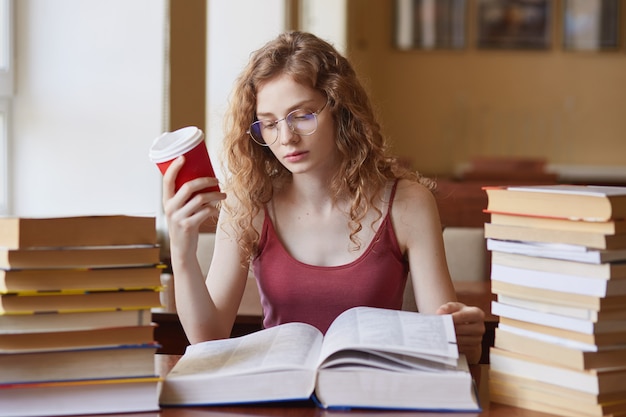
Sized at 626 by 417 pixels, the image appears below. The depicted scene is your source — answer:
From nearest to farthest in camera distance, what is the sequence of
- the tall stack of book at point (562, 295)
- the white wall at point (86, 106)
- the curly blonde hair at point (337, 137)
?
1. the tall stack of book at point (562, 295)
2. the curly blonde hair at point (337, 137)
3. the white wall at point (86, 106)

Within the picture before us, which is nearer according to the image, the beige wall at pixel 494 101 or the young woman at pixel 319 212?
the young woman at pixel 319 212

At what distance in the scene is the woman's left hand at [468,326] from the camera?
167cm

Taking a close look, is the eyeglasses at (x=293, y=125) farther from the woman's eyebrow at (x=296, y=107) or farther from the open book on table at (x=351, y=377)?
the open book on table at (x=351, y=377)

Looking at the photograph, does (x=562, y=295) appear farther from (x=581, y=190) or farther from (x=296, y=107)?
(x=296, y=107)

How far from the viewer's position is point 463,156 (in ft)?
31.3

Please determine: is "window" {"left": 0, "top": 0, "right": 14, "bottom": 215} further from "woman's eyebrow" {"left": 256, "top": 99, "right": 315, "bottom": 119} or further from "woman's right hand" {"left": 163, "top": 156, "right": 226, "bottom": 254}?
"woman's right hand" {"left": 163, "top": 156, "right": 226, "bottom": 254}

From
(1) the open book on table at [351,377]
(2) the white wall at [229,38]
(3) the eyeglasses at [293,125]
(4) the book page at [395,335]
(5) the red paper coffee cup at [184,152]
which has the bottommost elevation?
(1) the open book on table at [351,377]

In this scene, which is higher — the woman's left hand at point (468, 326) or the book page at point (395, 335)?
the book page at point (395, 335)

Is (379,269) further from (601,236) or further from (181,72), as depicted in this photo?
(181,72)

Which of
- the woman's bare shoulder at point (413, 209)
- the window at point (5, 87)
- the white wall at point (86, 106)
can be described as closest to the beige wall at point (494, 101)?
the white wall at point (86, 106)

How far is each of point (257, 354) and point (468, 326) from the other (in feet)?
1.44

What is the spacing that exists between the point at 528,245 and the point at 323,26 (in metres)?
6.64

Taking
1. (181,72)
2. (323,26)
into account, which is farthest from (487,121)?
(181,72)

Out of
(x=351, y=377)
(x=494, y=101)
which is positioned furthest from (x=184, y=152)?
(x=494, y=101)
